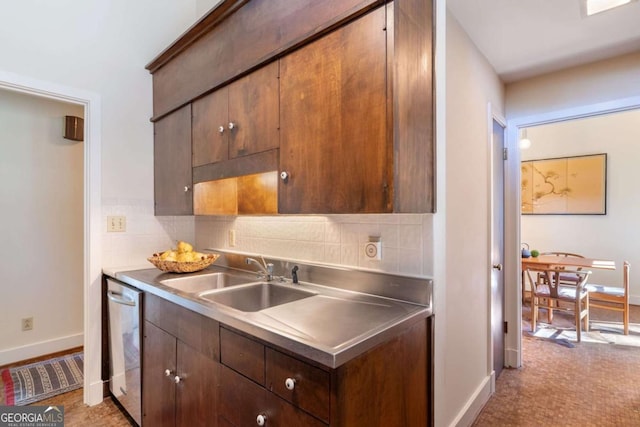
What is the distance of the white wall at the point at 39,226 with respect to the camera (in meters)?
2.66

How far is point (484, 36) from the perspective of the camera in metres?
1.91

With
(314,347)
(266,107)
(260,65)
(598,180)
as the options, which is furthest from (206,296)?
(598,180)

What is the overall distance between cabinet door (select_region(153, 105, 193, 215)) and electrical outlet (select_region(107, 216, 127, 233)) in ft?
0.78

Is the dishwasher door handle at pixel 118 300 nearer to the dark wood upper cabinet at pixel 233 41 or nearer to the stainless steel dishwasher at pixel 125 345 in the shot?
the stainless steel dishwasher at pixel 125 345

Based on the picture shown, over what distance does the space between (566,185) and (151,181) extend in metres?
5.29

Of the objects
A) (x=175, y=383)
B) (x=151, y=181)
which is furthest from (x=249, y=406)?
(x=151, y=181)

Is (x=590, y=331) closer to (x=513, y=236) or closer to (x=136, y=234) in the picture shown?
(x=513, y=236)

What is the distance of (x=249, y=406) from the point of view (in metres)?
1.15

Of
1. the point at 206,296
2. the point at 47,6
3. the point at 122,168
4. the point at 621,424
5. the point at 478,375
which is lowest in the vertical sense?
the point at 621,424

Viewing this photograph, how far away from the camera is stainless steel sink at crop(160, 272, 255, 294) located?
1.94 metres

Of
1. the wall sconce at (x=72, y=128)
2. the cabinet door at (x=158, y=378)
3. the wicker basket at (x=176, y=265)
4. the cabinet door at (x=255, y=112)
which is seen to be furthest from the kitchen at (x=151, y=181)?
the wall sconce at (x=72, y=128)

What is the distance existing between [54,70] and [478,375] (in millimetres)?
3336

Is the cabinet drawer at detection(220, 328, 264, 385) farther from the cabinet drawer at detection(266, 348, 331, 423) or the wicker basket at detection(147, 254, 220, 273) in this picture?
the wicker basket at detection(147, 254, 220, 273)

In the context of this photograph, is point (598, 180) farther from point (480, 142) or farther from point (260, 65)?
point (260, 65)
